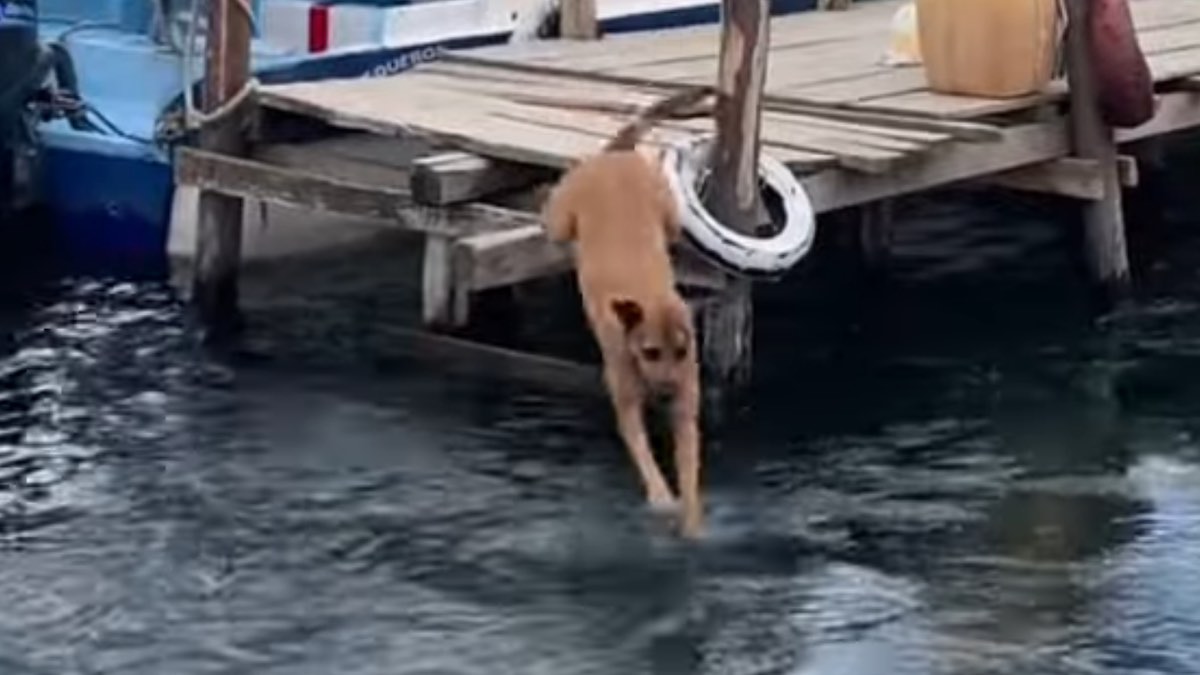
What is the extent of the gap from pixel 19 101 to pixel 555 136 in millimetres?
3209

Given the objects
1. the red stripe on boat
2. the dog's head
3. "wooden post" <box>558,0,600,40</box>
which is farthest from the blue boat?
the dog's head

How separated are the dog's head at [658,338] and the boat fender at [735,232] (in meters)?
1.00

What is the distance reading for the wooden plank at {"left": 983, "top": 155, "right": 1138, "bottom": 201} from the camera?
1377cm

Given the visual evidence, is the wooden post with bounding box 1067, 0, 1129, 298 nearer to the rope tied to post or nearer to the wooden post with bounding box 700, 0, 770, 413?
the wooden post with bounding box 700, 0, 770, 413

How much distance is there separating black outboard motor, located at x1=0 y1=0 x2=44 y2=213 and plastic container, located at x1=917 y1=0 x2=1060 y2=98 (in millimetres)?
4117

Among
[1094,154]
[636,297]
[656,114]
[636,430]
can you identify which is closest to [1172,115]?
[1094,154]

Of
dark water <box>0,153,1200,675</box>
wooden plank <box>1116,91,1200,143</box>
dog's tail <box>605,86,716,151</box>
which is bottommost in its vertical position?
dark water <box>0,153,1200,675</box>

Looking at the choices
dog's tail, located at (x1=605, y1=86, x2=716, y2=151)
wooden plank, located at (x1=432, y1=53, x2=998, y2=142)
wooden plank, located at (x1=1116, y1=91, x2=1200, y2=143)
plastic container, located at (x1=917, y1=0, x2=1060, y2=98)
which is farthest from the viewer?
wooden plank, located at (x1=1116, y1=91, x2=1200, y2=143)

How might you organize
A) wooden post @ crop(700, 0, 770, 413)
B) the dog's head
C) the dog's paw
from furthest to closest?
wooden post @ crop(700, 0, 770, 413) → the dog's paw → the dog's head

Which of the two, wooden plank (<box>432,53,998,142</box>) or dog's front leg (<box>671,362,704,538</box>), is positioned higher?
wooden plank (<box>432,53,998,142</box>)

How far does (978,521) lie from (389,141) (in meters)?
4.31

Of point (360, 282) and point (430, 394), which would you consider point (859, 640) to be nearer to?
point (430, 394)

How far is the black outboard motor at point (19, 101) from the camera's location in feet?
47.9

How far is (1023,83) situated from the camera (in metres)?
13.6
